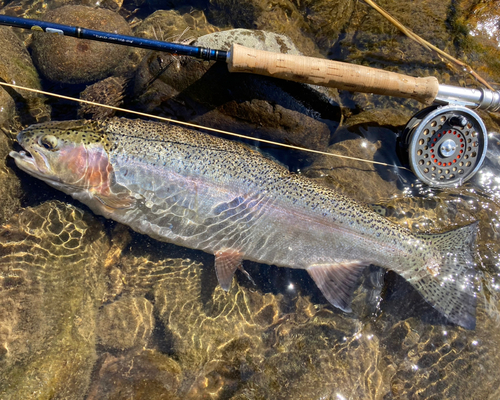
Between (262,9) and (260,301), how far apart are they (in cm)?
410

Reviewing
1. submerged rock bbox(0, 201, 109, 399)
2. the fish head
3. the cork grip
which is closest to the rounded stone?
the fish head

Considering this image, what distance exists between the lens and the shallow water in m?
3.74

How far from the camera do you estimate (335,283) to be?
157 inches

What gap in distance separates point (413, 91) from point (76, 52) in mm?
4334

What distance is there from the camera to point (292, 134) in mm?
4309

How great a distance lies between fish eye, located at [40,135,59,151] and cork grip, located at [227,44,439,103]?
208 cm

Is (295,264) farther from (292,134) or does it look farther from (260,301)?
(292,134)

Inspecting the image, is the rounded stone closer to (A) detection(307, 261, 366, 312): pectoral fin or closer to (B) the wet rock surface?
(B) the wet rock surface

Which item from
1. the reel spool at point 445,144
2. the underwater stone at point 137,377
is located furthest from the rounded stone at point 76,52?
the reel spool at point 445,144

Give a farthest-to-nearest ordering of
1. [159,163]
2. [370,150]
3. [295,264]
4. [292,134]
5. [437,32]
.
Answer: [437,32] → [370,150] → [292,134] → [295,264] → [159,163]

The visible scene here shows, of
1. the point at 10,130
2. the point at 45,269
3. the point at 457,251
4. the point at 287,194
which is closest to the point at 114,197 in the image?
the point at 45,269

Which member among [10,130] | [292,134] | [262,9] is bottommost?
[10,130]

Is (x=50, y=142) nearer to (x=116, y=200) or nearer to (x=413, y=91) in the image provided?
(x=116, y=200)

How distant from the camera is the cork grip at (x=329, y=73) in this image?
3510 millimetres
